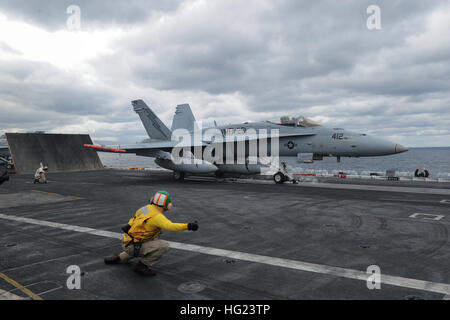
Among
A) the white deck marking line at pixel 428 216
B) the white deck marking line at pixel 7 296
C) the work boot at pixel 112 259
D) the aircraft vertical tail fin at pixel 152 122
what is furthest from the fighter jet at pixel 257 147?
the white deck marking line at pixel 7 296

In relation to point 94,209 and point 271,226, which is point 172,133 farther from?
point 271,226

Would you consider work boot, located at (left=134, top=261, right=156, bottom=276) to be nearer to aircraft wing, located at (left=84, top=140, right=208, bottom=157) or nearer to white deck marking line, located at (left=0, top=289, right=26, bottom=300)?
white deck marking line, located at (left=0, top=289, right=26, bottom=300)

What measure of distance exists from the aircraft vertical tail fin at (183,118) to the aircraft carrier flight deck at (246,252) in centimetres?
1598

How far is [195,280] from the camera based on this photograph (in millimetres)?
5160

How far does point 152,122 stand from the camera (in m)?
26.8

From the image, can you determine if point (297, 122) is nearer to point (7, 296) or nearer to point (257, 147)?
point (257, 147)

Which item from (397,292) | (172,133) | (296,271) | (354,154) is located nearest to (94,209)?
(296,271)

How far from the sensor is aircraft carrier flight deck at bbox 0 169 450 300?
4.77 meters

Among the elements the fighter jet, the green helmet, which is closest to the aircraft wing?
the fighter jet

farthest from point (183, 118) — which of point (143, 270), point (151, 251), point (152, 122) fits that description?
point (143, 270)

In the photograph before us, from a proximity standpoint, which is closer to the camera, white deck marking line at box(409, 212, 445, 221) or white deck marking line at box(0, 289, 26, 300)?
white deck marking line at box(0, 289, 26, 300)

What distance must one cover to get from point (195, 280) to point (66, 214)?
7696 millimetres

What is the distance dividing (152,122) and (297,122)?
13218 millimetres

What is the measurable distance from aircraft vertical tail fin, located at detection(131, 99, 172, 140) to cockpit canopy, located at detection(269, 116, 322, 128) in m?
11.2
